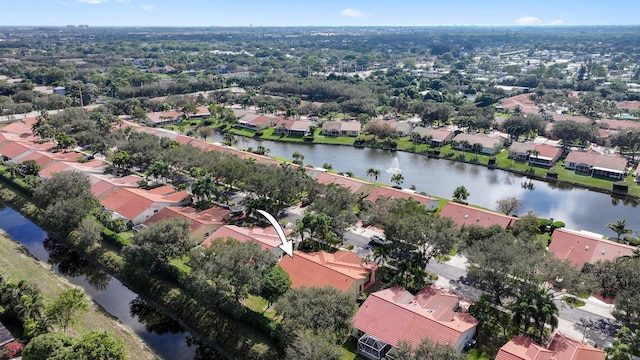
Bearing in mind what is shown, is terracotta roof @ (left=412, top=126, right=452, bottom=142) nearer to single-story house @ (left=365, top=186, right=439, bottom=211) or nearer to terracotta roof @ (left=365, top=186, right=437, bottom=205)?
single-story house @ (left=365, top=186, right=439, bottom=211)

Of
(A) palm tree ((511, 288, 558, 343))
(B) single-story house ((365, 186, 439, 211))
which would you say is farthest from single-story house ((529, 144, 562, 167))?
(A) palm tree ((511, 288, 558, 343))

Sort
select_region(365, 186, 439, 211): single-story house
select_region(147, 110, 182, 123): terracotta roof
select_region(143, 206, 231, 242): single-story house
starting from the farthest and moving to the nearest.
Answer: select_region(147, 110, 182, 123): terracotta roof < select_region(365, 186, 439, 211): single-story house < select_region(143, 206, 231, 242): single-story house

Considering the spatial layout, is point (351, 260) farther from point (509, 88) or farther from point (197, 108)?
point (509, 88)

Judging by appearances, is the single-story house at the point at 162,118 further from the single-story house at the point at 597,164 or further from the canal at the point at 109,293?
the single-story house at the point at 597,164

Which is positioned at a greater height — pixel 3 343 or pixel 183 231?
pixel 183 231

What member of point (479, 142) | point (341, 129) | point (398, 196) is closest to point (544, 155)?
point (479, 142)

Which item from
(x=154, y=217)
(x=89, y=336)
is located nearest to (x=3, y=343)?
(x=89, y=336)
